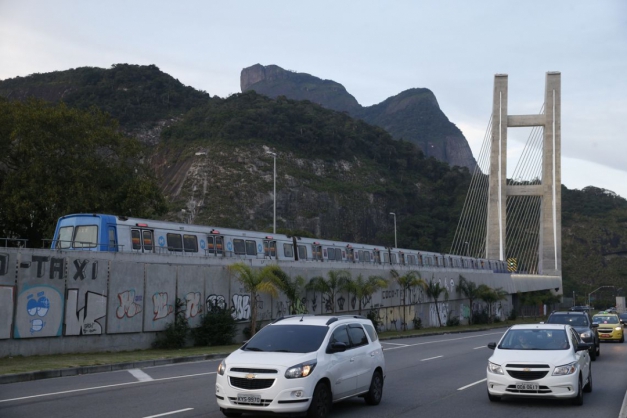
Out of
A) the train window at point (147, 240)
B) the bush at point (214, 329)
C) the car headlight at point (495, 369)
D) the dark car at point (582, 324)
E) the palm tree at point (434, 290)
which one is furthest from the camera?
the palm tree at point (434, 290)

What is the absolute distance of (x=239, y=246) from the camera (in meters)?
37.1

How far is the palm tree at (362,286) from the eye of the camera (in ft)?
125

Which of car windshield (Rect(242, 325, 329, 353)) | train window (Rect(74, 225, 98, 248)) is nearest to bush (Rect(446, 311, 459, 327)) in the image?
train window (Rect(74, 225, 98, 248))

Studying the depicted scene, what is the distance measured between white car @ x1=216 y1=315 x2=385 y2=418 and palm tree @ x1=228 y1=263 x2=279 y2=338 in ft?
54.3

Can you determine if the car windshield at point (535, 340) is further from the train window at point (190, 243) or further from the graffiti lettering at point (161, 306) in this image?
the train window at point (190, 243)

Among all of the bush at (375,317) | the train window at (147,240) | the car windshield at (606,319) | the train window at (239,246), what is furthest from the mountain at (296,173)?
the train window at (147,240)

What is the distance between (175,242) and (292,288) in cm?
590

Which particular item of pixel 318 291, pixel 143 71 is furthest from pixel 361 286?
pixel 143 71

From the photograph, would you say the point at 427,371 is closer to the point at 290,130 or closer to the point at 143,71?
the point at 290,130

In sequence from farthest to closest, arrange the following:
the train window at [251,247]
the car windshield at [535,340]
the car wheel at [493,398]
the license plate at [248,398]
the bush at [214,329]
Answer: the train window at [251,247] < the bush at [214,329] < the car windshield at [535,340] < the car wheel at [493,398] < the license plate at [248,398]

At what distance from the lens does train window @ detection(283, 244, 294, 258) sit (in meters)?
40.8

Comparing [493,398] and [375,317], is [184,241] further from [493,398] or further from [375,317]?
[493,398]

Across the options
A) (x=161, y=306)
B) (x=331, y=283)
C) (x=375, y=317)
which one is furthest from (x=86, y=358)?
(x=375, y=317)

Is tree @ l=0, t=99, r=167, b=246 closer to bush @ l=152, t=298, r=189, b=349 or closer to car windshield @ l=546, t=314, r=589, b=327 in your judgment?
bush @ l=152, t=298, r=189, b=349
